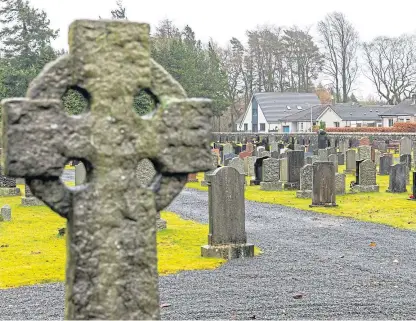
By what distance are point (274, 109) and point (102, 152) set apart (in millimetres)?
90325

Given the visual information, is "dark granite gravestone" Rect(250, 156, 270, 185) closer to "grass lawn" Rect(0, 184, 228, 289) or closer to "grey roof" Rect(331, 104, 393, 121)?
"grass lawn" Rect(0, 184, 228, 289)

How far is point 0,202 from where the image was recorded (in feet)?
76.2

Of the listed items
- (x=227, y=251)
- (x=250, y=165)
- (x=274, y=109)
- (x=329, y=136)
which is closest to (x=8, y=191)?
(x=250, y=165)

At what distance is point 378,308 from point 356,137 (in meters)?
47.7

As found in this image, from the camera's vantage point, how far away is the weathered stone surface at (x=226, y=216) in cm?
1320

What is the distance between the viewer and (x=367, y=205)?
70.5 feet

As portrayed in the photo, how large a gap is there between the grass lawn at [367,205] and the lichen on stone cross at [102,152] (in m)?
14.2

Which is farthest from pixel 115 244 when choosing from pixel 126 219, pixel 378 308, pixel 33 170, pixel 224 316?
pixel 378 308

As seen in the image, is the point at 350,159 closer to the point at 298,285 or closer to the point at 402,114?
the point at 298,285

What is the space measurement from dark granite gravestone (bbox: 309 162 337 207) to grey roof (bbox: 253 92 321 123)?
2851 inches

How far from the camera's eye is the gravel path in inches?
361

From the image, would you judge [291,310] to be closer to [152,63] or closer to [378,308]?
[378,308]

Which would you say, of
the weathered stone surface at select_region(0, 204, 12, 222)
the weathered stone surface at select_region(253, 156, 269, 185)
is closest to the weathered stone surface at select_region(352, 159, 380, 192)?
the weathered stone surface at select_region(253, 156, 269, 185)

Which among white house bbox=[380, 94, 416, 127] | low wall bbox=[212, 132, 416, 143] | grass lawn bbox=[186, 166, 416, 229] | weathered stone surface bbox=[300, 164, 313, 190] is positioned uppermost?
white house bbox=[380, 94, 416, 127]
